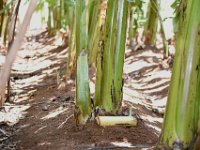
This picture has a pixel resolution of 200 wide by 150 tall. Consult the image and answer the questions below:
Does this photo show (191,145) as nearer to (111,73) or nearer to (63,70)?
(111,73)

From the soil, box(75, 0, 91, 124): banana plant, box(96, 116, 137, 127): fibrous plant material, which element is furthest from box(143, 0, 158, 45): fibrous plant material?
box(96, 116, 137, 127): fibrous plant material

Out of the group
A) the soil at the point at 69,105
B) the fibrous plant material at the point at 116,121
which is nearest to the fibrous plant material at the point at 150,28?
the soil at the point at 69,105

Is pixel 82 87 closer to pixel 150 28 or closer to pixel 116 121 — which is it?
pixel 116 121

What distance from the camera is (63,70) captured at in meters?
5.67

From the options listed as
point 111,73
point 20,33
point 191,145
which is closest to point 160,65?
point 111,73

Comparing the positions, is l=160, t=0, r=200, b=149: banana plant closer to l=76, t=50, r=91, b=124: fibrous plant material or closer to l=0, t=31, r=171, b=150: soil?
l=0, t=31, r=171, b=150: soil

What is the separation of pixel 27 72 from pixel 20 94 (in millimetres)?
1572

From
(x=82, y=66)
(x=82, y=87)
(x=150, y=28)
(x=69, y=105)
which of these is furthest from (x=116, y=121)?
(x=150, y=28)

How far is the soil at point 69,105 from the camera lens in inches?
101

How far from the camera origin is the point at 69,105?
11.4 feet

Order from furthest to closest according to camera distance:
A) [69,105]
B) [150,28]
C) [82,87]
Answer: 1. [150,28]
2. [69,105]
3. [82,87]

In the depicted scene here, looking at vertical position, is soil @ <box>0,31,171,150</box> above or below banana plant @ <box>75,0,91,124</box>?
below

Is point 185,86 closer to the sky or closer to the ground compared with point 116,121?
closer to the sky

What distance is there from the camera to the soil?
257 centimetres
